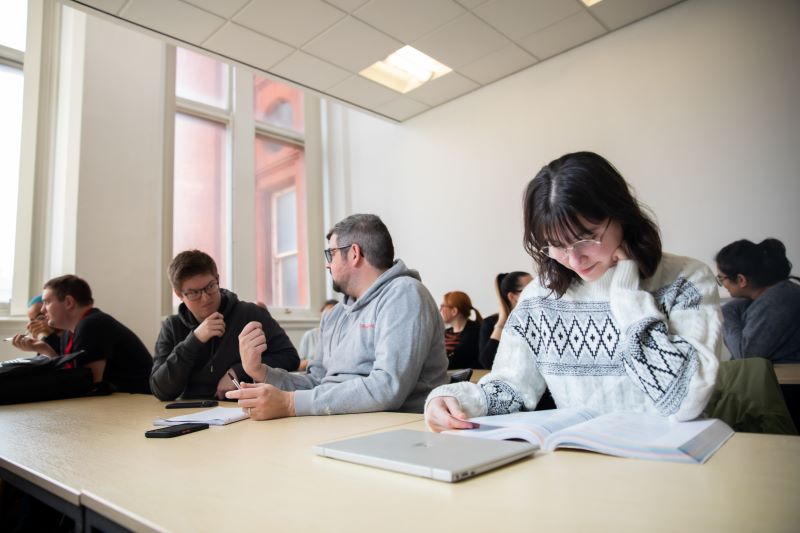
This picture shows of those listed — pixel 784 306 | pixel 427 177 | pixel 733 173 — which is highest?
pixel 427 177

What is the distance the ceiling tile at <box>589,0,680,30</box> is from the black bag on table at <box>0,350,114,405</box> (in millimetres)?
3764

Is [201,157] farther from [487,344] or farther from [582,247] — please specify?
[582,247]

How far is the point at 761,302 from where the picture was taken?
2527 mm

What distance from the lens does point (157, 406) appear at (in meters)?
1.81

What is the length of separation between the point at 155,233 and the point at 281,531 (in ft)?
14.4

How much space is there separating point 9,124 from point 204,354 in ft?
11.2

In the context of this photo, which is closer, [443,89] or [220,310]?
[220,310]

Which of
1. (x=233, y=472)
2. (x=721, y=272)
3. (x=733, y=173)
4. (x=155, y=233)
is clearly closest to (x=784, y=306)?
(x=721, y=272)

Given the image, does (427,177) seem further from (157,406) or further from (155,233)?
(157,406)

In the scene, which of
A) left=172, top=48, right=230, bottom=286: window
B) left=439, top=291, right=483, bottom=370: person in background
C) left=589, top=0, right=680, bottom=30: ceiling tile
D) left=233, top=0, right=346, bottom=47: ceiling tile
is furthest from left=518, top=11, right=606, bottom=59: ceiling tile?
left=172, top=48, right=230, bottom=286: window

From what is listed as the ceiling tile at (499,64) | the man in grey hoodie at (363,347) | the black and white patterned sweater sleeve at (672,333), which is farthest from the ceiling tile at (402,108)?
the black and white patterned sweater sleeve at (672,333)

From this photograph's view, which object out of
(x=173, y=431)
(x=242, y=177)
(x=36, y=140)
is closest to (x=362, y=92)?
(x=242, y=177)

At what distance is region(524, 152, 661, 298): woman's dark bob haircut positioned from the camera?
1.05m

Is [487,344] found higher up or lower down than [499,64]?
lower down
